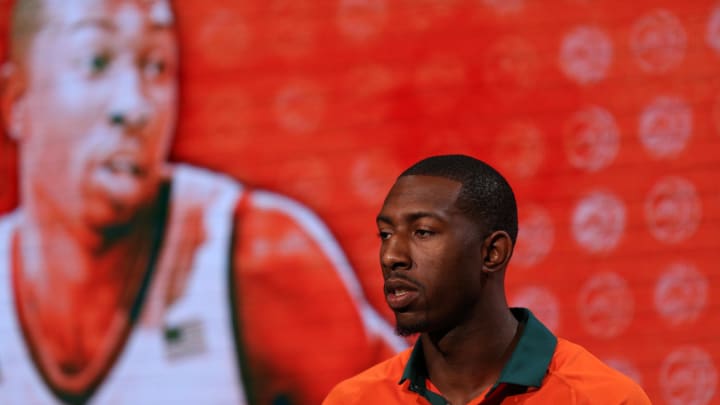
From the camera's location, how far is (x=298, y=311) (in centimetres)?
438

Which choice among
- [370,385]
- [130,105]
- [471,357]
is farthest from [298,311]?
[471,357]

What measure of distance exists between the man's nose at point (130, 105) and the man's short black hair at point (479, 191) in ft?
8.68

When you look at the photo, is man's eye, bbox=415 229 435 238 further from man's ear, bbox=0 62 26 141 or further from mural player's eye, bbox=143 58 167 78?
man's ear, bbox=0 62 26 141

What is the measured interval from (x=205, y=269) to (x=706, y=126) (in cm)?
212

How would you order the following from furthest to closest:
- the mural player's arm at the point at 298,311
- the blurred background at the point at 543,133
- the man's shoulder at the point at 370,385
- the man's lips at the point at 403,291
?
the mural player's arm at the point at 298,311 → the blurred background at the point at 543,133 → the man's shoulder at the point at 370,385 → the man's lips at the point at 403,291

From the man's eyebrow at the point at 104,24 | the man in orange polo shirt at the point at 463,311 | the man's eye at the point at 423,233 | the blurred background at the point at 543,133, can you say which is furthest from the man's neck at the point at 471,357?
the man's eyebrow at the point at 104,24

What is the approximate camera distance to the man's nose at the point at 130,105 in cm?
461

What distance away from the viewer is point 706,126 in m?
4.10

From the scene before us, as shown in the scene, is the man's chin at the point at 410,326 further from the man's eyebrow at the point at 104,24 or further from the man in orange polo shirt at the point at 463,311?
the man's eyebrow at the point at 104,24

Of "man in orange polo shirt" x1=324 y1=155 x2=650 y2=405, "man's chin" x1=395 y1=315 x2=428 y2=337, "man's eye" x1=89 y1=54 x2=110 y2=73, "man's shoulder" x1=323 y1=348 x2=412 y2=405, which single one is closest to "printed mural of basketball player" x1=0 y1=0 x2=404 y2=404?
"man's eye" x1=89 y1=54 x2=110 y2=73

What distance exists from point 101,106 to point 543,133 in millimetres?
1930

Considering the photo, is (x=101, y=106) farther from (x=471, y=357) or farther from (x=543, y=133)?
(x=471, y=357)

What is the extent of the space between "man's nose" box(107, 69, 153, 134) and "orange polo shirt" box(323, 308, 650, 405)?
8.61 ft

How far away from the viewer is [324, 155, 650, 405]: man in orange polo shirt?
2066 mm
